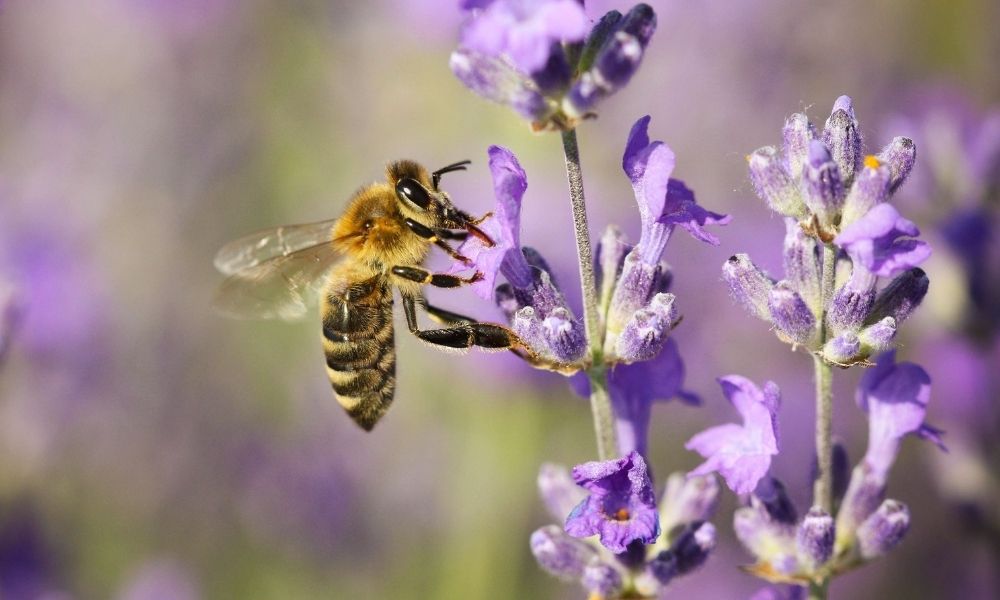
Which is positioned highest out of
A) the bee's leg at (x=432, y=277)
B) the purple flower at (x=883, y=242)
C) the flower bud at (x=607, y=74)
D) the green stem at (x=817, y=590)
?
the flower bud at (x=607, y=74)

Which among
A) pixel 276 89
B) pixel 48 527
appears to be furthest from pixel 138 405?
pixel 276 89

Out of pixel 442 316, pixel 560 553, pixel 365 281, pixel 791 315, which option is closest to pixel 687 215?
pixel 791 315

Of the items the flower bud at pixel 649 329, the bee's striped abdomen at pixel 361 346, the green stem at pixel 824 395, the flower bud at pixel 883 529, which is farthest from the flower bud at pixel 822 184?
the bee's striped abdomen at pixel 361 346

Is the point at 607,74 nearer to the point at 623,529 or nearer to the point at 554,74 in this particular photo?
the point at 554,74

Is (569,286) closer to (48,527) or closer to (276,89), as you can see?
(48,527)

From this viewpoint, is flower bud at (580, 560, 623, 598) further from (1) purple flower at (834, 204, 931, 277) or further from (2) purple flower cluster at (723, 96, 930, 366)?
(1) purple flower at (834, 204, 931, 277)

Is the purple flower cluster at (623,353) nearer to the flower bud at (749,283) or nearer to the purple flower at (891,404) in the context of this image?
the flower bud at (749,283)
